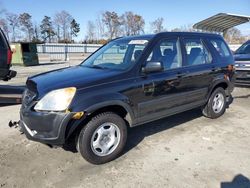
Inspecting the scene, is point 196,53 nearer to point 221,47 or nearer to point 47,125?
point 221,47

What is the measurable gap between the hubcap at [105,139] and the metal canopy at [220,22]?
13930 millimetres

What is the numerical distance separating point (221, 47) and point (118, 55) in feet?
8.61

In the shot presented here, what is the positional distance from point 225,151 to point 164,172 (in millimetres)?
1285

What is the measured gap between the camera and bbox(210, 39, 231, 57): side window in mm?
5737

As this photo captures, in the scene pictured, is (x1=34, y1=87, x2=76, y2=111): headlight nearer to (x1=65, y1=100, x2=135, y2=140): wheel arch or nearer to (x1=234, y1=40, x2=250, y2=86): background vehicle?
(x1=65, y1=100, x2=135, y2=140): wheel arch

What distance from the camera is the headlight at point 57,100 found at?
342cm

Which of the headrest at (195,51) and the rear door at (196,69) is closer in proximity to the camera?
the rear door at (196,69)

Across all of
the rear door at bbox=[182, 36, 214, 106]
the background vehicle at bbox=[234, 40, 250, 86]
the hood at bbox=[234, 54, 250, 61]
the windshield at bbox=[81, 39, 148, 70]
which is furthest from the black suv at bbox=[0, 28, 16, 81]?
the hood at bbox=[234, 54, 250, 61]

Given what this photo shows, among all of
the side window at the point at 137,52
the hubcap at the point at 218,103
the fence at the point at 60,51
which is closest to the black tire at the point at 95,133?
the side window at the point at 137,52

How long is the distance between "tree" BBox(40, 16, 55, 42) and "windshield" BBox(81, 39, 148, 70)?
6995cm

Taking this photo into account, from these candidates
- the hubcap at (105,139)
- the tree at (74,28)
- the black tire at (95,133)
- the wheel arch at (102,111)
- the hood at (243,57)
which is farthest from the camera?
the tree at (74,28)

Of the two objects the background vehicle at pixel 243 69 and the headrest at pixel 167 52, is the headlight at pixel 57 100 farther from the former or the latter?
the background vehicle at pixel 243 69

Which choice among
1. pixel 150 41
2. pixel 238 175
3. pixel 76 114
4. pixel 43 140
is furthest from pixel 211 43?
pixel 43 140

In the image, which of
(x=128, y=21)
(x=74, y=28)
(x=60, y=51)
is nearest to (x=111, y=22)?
(x=128, y=21)
